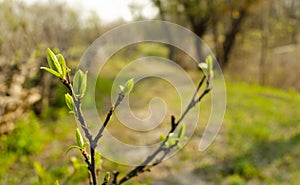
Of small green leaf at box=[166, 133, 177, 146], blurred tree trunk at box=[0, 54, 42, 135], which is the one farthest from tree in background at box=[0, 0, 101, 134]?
small green leaf at box=[166, 133, 177, 146]

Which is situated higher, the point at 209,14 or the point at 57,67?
the point at 209,14

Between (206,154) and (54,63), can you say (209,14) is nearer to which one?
(206,154)

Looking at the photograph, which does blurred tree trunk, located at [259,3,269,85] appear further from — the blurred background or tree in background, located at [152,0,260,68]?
the blurred background

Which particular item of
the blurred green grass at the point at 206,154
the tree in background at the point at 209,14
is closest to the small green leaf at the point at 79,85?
the blurred green grass at the point at 206,154

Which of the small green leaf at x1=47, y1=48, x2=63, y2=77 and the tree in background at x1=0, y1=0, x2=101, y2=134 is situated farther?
the tree in background at x1=0, y1=0, x2=101, y2=134

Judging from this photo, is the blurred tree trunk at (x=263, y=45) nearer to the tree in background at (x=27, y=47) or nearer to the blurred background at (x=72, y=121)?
the blurred background at (x=72, y=121)

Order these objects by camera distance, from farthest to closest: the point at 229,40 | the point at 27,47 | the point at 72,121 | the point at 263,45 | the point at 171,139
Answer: the point at 263,45 → the point at 229,40 → the point at 72,121 → the point at 27,47 → the point at 171,139

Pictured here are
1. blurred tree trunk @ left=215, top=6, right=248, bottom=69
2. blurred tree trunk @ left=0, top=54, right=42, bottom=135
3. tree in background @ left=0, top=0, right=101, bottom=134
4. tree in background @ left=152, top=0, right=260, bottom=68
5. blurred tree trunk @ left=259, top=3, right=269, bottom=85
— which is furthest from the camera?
blurred tree trunk @ left=259, top=3, right=269, bottom=85

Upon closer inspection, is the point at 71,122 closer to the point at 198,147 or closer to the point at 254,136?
the point at 198,147

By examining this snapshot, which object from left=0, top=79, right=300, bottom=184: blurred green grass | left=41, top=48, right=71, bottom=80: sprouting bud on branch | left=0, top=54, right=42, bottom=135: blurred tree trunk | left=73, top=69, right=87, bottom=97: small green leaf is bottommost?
left=0, top=79, right=300, bottom=184: blurred green grass

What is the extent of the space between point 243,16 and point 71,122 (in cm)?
884

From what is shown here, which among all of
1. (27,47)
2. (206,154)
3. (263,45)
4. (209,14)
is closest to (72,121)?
(27,47)

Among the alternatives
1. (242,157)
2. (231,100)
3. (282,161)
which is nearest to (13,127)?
(242,157)

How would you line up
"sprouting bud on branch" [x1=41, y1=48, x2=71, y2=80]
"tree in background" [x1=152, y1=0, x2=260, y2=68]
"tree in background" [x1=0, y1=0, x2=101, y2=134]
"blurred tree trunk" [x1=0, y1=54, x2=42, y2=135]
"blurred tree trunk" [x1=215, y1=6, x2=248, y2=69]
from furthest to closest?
"blurred tree trunk" [x1=215, y1=6, x2=248, y2=69] < "tree in background" [x1=152, y1=0, x2=260, y2=68] < "tree in background" [x1=0, y1=0, x2=101, y2=134] < "blurred tree trunk" [x1=0, y1=54, x2=42, y2=135] < "sprouting bud on branch" [x1=41, y1=48, x2=71, y2=80]
